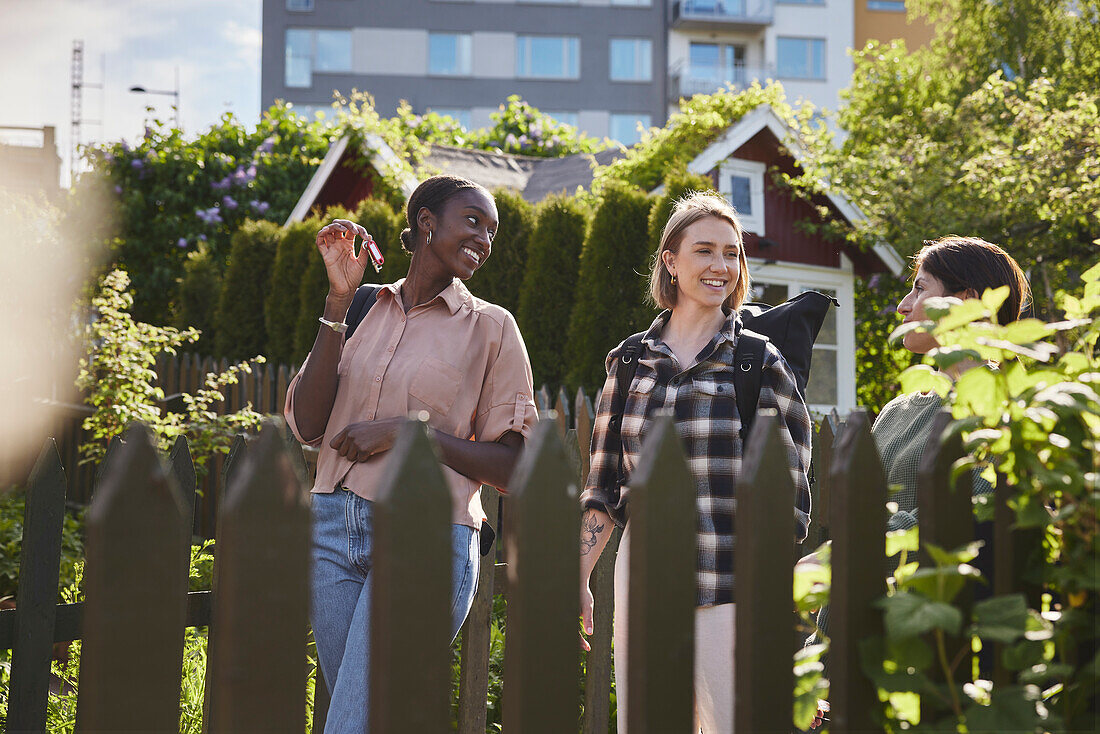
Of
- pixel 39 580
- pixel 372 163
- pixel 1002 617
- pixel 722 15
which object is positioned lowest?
pixel 39 580

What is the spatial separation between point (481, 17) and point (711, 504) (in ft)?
107

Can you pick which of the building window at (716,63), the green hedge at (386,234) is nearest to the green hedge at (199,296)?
the green hedge at (386,234)

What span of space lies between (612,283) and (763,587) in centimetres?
707

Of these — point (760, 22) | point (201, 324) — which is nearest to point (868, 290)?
point (201, 324)

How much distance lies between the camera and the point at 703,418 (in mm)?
2324

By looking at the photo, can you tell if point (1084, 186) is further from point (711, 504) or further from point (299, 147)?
point (299, 147)

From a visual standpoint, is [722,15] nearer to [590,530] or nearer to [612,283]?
[612,283]

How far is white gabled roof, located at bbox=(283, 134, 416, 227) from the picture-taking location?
485 inches

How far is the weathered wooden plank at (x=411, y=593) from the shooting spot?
3.68 ft

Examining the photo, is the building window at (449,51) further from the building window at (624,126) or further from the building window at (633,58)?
the building window at (624,126)

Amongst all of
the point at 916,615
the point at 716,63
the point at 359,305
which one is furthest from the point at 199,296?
the point at 716,63

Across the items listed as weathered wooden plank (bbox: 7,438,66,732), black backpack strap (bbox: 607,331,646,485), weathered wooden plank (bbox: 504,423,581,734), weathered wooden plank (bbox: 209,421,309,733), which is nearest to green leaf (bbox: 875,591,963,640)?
weathered wooden plank (bbox: 504,423,581,734)

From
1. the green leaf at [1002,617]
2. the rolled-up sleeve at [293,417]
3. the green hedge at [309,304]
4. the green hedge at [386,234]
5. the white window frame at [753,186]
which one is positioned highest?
the white window frame at [753,186]

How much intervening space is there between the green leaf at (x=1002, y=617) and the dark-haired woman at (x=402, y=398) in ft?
3.65
